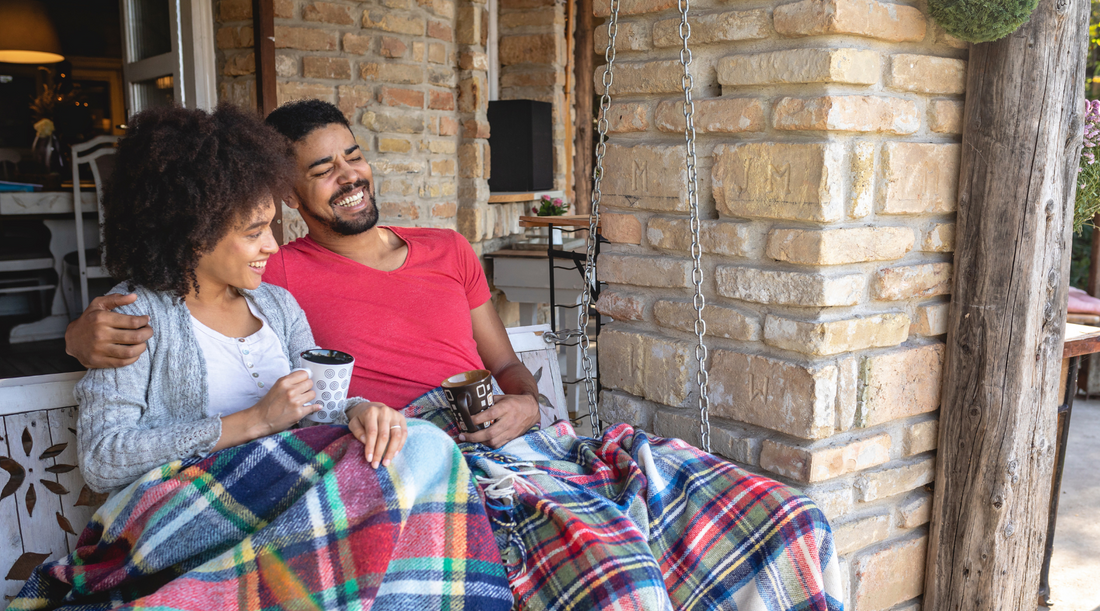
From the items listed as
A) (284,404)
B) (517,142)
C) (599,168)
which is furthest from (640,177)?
(517,142)

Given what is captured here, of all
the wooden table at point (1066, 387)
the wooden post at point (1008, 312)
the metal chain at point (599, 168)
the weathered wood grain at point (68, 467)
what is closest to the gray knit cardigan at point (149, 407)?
the weathered wood grain at point (68, 467)

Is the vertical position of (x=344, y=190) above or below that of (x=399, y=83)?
below

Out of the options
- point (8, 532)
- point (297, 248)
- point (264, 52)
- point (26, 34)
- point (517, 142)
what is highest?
point (26, 34)

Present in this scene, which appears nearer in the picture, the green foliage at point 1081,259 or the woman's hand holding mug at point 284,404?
the woman's hand holding mug at point 284,404

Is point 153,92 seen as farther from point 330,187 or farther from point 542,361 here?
point 542,361

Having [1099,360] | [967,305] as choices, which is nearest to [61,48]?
[967,305]

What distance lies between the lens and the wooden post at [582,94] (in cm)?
630

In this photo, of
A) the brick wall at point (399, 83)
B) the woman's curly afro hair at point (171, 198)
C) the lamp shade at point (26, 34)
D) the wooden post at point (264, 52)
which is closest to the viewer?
the woman's curly afro hair at point (171, 198)

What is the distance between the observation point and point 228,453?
134 cm

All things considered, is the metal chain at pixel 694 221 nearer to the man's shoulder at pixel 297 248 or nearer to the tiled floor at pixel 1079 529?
the man's shoulder at pixel 297 248

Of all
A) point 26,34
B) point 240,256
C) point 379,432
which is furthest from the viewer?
point 26,34

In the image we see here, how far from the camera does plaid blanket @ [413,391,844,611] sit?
1284 millimetres

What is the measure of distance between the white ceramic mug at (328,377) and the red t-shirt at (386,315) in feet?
1.24

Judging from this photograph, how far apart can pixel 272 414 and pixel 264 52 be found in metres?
2.42
